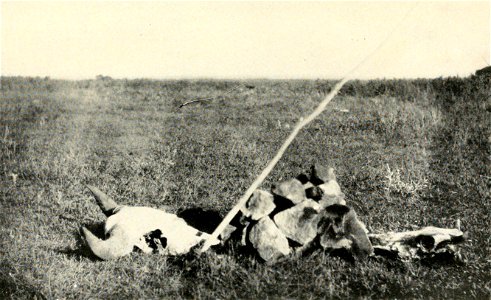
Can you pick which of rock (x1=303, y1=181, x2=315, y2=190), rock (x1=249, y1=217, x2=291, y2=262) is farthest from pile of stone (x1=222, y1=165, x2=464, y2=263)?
rock (x1=303, y1=181, x2=315, y2=190)

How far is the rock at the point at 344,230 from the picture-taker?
502cm

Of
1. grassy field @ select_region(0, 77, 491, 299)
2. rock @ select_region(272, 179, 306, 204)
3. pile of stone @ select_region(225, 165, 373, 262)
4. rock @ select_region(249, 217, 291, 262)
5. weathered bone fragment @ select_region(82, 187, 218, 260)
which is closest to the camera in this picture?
grassy field @ select_region(0, 77, 491, 299)

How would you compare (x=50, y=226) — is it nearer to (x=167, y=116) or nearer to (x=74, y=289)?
(x=74, y=289)

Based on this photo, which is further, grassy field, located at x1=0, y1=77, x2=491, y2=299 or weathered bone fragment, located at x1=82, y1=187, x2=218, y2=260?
weathered bone fragment, located at x1=82, y1=187, x2=218, y2=260

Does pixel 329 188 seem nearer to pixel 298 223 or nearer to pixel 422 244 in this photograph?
pixel 298 223

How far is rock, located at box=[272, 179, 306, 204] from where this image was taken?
524cm

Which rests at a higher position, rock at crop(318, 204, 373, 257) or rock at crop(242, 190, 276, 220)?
rock at crop(242, 190, 276, 220)

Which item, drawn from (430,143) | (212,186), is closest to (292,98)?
(430,143)

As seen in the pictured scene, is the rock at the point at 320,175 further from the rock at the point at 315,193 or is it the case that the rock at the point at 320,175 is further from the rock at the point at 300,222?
the rock at the point at 300,222

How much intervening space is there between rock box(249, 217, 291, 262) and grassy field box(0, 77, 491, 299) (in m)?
0.13

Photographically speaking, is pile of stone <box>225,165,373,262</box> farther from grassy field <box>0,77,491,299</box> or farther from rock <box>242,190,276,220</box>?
grassy field <box>0,77,491,299</box>

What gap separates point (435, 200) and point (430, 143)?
11.5ft

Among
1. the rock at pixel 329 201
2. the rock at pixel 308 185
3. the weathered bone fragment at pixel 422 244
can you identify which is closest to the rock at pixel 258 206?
the rock at pixel 308 185

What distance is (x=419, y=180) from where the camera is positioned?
787 centimetres
